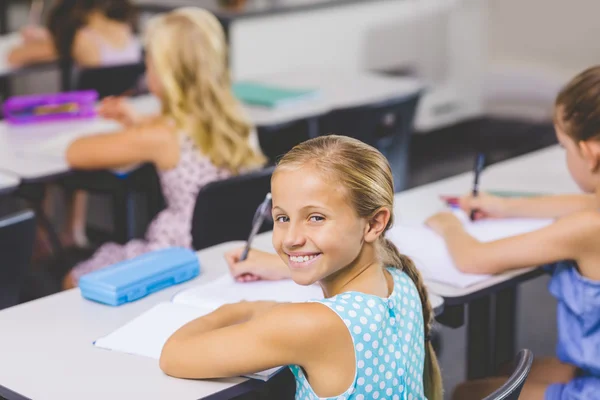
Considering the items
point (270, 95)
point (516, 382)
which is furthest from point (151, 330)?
point (270, 95)

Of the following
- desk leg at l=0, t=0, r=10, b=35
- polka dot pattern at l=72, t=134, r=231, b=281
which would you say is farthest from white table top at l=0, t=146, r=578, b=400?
desk leg at l=0, t=0, r=10, b=35

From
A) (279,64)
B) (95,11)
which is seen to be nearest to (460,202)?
(95,11)

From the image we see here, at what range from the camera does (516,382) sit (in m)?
1.37

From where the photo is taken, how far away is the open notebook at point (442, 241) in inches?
80.2

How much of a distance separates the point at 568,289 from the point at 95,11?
3258 mm

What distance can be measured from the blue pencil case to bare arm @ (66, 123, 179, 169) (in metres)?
0.75

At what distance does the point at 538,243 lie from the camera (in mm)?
1979

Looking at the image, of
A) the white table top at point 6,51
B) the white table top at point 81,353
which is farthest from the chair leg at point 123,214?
the white table top at point 6,51

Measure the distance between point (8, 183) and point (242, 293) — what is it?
110cm

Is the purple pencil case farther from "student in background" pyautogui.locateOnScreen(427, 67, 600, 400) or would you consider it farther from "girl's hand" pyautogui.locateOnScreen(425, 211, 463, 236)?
"student in background" pyautogui.locateOnScreen(427, 67, 600, 400)

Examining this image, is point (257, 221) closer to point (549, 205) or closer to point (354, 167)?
point (354, 167)

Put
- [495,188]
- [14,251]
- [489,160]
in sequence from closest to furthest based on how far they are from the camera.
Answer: [14,251]
[495,188]
[489,160]

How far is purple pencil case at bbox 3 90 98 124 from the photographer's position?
349 centimetres

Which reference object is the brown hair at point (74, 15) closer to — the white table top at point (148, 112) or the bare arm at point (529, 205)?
the white table top at point (148, 112)
